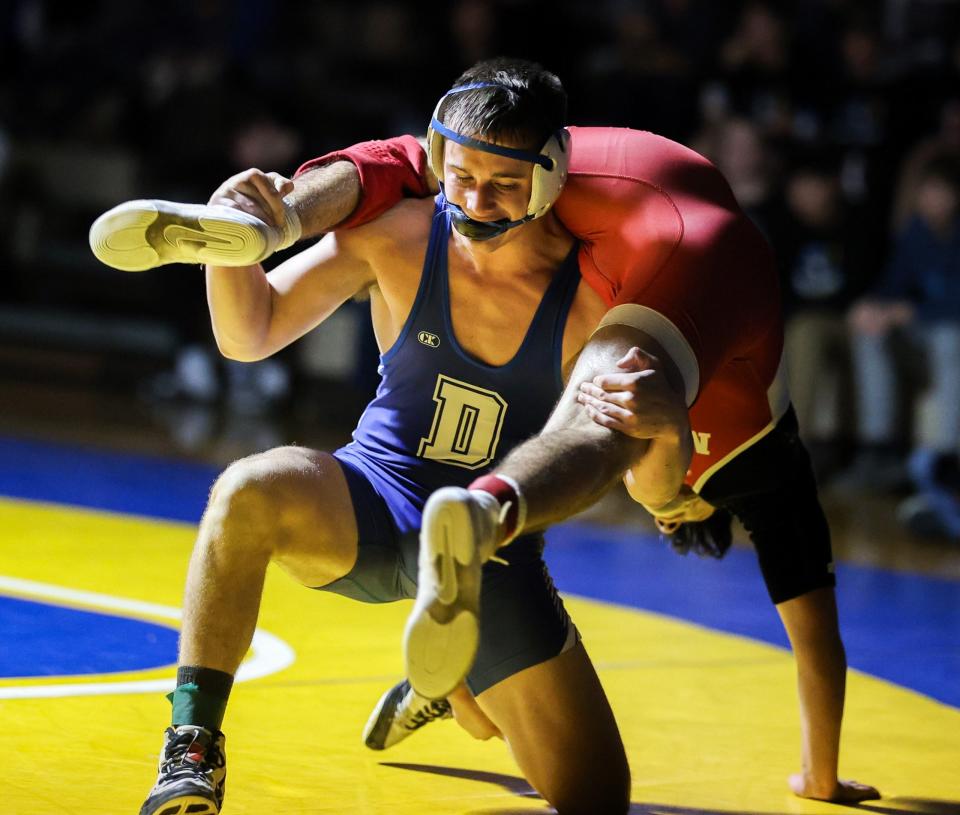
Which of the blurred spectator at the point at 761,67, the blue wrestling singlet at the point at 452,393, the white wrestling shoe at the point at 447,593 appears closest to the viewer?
the white wrestling shoe at the point at 447,593

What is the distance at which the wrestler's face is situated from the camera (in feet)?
10.1

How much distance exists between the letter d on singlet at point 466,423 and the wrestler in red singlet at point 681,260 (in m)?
0.30

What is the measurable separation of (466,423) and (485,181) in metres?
0.46

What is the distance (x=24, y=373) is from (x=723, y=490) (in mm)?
7566

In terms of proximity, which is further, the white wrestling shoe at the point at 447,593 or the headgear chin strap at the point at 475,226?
the headgear chin strap at the point at 475,226

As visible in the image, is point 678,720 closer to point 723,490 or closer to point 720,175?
point 723,490

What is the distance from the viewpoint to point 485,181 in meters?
3.08

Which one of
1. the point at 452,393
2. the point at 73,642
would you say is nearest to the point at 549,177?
the point at 452,393

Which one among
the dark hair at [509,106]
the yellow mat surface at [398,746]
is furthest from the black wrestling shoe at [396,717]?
the dark hair at [509,106]

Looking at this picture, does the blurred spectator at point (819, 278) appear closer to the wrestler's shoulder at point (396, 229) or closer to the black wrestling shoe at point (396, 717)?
the black wrestling shoe at point (396, 717)

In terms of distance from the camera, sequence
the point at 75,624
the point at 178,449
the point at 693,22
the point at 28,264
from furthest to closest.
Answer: the point at 28,264, the point at 693,22, the point at 178,449, the point at 75,624

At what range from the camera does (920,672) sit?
441 centimetres

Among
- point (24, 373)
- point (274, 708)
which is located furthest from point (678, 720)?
point (24, 373)

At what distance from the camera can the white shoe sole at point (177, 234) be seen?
9.20 ft
